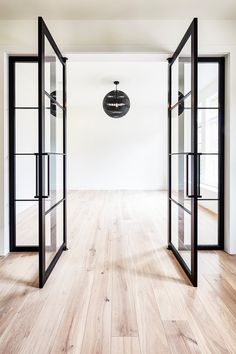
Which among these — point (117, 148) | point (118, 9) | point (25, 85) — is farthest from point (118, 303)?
point (117, 148)

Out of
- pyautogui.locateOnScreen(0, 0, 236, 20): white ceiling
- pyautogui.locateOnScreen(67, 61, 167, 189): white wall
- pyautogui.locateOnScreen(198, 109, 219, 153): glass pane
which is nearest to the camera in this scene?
pyautogui.locateOnScreen(0, 0, 236, 20): white ceiling

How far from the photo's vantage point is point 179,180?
299 cm

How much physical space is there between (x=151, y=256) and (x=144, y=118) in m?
6.58

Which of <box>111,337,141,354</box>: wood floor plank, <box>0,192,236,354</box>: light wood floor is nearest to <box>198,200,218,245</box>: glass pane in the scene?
<box>0,192,236,354</box>: light wood floor

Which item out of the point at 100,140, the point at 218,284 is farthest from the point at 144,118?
the point at 218,284

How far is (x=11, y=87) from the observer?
119 inches

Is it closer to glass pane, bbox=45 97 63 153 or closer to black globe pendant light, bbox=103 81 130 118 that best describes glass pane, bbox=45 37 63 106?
glass pane, bbox=45 97 63 153

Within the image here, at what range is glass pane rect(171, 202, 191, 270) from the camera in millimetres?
2639

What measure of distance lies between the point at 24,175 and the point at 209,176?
7.62 ft

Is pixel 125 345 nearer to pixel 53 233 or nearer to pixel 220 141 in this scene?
pixel 53 233

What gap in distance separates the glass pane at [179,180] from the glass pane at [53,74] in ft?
5.05

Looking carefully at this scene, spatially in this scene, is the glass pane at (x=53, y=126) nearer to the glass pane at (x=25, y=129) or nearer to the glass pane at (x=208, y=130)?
the glass pane at (x=25, y=129)

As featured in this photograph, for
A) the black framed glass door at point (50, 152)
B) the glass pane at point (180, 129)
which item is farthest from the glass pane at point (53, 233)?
the glass pane at point (180, 129)

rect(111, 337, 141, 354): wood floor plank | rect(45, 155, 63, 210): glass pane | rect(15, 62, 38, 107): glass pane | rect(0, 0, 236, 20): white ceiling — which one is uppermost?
rect(0, 0, 236, 20): white ceiling
